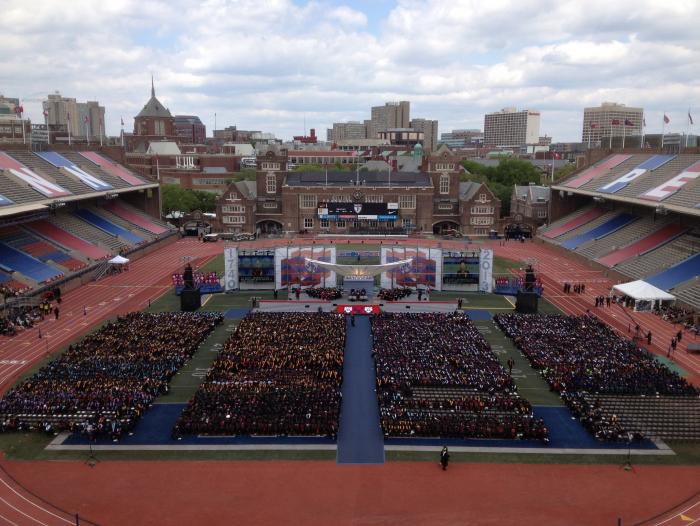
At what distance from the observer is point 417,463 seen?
20.9 meters

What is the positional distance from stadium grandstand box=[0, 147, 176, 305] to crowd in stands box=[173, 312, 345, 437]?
21264 millimetres

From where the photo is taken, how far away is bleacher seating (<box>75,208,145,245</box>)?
221ft

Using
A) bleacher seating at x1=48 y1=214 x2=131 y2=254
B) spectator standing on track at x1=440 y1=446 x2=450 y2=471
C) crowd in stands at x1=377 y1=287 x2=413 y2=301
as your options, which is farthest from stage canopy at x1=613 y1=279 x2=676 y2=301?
bleacher seating at x1=48 y1=214 x2=131 y2=254

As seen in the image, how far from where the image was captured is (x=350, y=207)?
8638 centimetres

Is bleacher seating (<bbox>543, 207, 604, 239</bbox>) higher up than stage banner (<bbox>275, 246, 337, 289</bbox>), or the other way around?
bleacher seating (<bbox>543, 207, 604, 239</bbox>)

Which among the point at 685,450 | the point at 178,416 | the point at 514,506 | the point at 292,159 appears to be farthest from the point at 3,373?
the point at 292,159

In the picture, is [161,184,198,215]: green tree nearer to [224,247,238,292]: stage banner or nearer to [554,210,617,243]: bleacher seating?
[224,247,238,292]: stage banner

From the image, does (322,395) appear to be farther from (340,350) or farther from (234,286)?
(234,286)

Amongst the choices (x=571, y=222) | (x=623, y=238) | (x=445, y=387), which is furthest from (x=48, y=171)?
(x=571, y=222)

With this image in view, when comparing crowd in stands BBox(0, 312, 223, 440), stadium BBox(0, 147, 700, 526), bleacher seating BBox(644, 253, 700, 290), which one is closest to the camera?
stadium BBox(0, 147, 700, 526)

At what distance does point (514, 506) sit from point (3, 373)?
2601cm

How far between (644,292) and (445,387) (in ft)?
76.2

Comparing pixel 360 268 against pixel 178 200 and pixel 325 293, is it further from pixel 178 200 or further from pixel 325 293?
pixel 178 200

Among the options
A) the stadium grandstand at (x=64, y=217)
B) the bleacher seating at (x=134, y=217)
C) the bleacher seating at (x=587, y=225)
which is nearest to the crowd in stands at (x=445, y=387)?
the stadium grandstand at (x=64, y=217)
